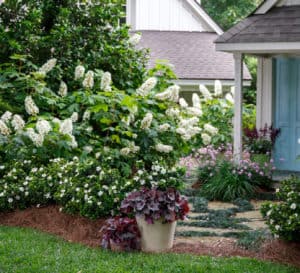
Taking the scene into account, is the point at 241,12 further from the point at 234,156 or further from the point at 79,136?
the point at 79,136

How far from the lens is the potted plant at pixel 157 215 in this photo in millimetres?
8250

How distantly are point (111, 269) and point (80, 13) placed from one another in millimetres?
6124

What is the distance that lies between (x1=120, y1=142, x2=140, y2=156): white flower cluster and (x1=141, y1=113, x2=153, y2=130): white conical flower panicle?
31 cm

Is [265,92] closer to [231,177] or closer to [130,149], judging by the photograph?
[231,177]

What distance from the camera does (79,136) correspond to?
10938mm

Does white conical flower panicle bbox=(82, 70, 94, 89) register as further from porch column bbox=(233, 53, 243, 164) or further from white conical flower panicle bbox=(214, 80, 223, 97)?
white conical flower panicle bbox=(214, 80, 223, 97)

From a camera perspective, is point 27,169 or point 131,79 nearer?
point 27,169

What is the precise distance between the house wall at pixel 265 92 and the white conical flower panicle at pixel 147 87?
323cm

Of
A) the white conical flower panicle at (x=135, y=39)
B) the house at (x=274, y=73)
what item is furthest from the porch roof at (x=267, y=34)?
the white conical flower panicle at (x=135, y=39)

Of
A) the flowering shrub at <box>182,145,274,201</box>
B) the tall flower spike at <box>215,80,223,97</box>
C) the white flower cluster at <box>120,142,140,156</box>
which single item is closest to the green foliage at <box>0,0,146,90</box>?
the white flower cluster at <box>120,142,140,156</box>

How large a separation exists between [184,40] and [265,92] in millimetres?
10138

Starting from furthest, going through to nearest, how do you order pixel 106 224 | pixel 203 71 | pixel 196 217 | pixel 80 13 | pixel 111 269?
pixel 203 71, pixel 80 13, pixel 196 217, pixel 106 224, pixel 111 269

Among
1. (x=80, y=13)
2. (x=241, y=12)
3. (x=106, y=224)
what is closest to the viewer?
(x=106, y=224)

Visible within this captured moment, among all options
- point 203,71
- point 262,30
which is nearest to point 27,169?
point 262,30
